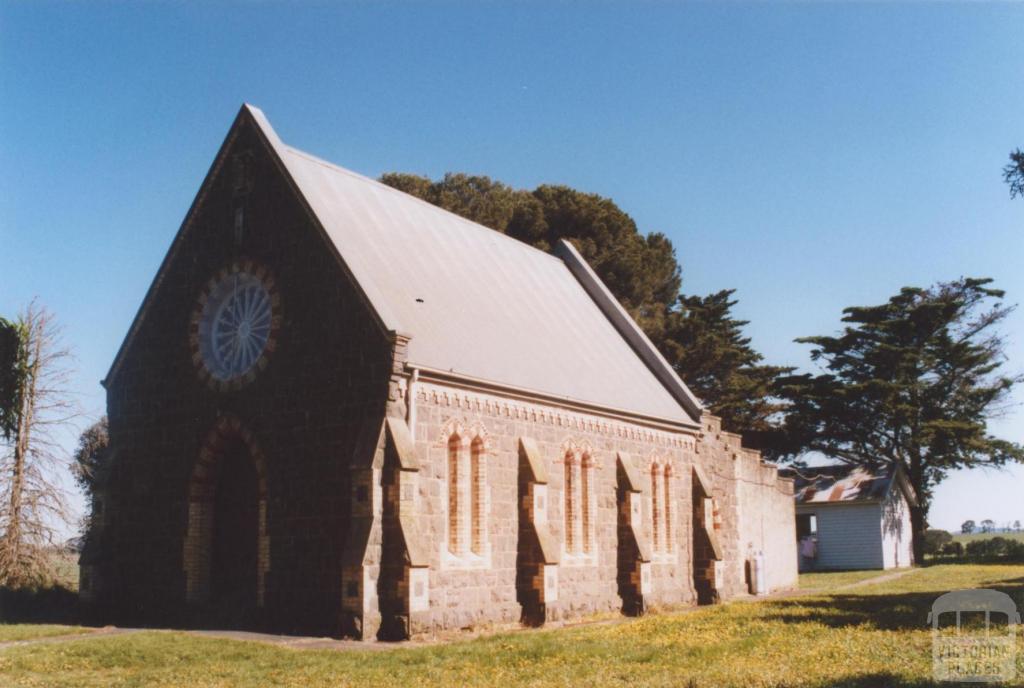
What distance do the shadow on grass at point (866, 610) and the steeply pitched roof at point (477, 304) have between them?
680 cm

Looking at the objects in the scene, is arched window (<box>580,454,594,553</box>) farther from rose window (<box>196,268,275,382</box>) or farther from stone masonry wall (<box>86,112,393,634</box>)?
rose window (<box>196,268,275,382</box>)

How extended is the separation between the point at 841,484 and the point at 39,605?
40.0 m

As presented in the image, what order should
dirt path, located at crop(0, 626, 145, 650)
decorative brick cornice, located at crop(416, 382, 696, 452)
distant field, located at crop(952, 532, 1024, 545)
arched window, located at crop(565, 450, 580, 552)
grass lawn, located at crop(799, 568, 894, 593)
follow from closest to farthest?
dirt path, located at crop(0, 626, 145, 650) → decorative brick cornice, located at crop(416, 382, 696, 452) → arched window, located at crop(565, 450, 580, 552) → grass lawn, located at crop(799, 568, 894, 593) → distant field, located at crop(952, 532, 1024, 545)

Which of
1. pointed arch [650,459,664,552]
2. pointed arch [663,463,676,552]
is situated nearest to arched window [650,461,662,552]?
pointed arch [650,459,664,552]

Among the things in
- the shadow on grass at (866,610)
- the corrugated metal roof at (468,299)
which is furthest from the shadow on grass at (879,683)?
the corrugated metal roof at (468,299)

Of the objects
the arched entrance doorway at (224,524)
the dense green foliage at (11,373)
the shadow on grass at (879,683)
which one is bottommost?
the shadow on grass at (879,683)

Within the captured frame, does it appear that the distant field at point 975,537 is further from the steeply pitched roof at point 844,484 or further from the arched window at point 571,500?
the arched window at point 571,500

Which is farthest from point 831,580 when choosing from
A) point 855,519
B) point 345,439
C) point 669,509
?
point 345,439

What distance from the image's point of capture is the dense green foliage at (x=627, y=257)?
50344 mm

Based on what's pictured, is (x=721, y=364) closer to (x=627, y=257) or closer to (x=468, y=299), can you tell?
(x=627, y=257)

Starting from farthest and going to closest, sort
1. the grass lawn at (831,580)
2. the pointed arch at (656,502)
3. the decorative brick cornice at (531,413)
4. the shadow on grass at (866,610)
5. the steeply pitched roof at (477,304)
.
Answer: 1. the grass lawn at (831,580)
2. the pointed arch at (656,502)
3. the steeply pitched roof at (477,304)
4. the decorative brick cornice at (531,413)
5. the shadow on grass at (866,610)

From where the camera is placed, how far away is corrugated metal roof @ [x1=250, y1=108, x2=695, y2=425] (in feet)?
74.6

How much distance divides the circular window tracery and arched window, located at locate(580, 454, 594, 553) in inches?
344

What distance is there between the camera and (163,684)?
1416cm
